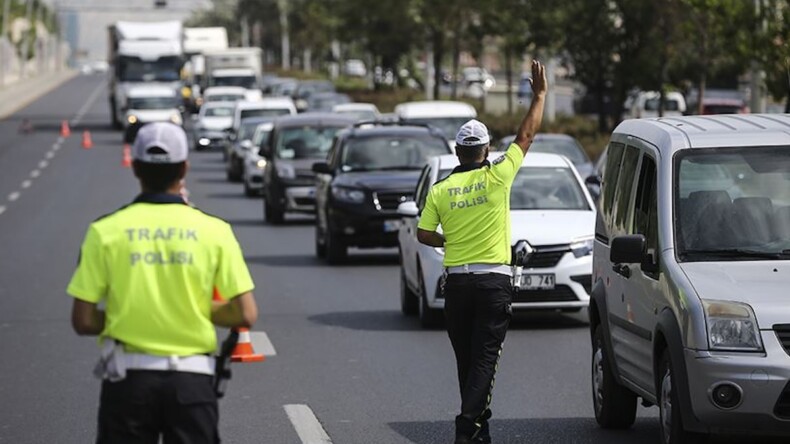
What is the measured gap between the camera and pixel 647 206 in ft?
31.8

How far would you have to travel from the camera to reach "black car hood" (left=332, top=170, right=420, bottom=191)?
22500mm

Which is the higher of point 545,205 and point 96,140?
point 545,205

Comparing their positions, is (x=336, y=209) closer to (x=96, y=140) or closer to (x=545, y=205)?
(x=545, y=205)

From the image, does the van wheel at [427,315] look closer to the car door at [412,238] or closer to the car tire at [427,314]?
the car tire at [427,314]

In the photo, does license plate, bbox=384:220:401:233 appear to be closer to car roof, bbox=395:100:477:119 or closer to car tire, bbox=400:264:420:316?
car tire, bbox=400:264:420:316

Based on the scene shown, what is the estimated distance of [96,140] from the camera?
6644 centimetres

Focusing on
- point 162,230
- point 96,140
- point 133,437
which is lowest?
point 96,140

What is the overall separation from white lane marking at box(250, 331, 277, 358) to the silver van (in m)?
4.35

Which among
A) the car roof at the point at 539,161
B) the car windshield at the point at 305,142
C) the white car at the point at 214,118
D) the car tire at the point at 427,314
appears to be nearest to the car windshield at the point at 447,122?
the car windshield at the point at 305,142

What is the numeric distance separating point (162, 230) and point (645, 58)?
110ft

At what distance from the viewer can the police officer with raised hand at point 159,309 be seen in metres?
6.02

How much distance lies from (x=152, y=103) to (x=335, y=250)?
1578 inches

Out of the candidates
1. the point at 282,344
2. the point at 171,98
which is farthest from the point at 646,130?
the point at 171,98

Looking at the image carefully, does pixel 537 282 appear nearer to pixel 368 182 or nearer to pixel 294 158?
pixel 368 182
